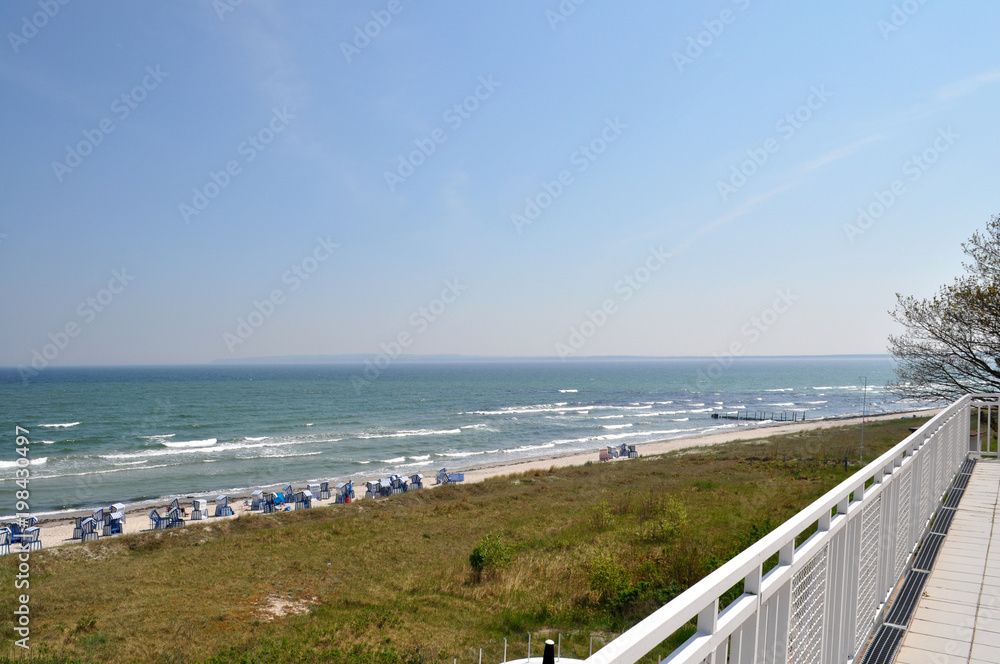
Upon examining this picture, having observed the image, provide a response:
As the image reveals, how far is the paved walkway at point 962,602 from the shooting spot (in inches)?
132

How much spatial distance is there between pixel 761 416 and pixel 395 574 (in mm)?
67889

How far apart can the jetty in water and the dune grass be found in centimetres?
4849

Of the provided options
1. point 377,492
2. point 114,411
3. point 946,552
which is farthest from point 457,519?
point 114,411

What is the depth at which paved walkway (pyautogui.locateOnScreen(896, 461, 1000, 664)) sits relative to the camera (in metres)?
3.36

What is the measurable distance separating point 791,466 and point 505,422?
40109mm

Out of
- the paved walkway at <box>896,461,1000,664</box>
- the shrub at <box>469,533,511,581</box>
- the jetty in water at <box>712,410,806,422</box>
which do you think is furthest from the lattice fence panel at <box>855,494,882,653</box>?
the jetty in water at <box>712,410,806,422</box>

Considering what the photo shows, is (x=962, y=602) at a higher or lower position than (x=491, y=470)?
higher

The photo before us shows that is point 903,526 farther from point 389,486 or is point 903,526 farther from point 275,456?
point 275,456

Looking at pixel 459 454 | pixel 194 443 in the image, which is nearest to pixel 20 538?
pixel 459 454

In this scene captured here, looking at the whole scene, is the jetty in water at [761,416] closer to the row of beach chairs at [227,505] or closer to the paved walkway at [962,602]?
the row of beach chairs at [227,505]

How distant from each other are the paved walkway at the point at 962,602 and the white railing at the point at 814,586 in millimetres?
231

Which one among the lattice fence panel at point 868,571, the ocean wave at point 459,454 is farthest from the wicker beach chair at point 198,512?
the lattice fence panel at point 868,571

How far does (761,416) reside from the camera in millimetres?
72562

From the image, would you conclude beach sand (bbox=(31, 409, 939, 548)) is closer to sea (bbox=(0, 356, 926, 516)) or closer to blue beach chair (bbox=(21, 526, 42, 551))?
blue beach chair (bbox=(21, 526, 42, 551))
